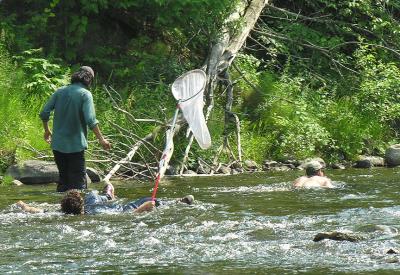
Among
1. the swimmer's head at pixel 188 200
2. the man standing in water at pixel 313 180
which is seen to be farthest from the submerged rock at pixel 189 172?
the swimmer's head at pixel 188 200

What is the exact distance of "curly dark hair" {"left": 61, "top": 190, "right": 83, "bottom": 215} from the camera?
10.0m

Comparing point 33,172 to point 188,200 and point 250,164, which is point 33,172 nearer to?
point 188,200

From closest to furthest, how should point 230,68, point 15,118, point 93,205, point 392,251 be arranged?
point 392,251 < point 93,205 < point 15,118 < point 230,68

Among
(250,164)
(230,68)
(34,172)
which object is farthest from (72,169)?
(230,68)

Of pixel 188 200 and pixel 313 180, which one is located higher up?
pixel 313 180

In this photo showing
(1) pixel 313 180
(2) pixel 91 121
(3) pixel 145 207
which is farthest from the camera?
(1) pixel 313 180

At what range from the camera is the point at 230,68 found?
58.3ft

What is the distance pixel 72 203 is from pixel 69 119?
130 cm

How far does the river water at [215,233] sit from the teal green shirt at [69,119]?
79 cm

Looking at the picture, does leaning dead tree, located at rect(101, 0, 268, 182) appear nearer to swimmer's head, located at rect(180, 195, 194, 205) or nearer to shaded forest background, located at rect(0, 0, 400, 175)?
shaded forest background, located at rect(0, 0, 400, 175)

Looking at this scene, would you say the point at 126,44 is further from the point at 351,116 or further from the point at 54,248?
the point at 54,248

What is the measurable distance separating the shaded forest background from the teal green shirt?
327 centimetres

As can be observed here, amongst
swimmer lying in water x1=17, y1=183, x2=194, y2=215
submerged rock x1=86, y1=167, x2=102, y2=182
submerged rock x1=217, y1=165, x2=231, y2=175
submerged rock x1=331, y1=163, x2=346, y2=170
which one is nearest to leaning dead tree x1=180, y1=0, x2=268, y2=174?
submerged rock x1=217, y1=165, x2=231, y2=175

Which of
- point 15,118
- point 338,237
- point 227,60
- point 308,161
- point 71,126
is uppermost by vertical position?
point 227,60
